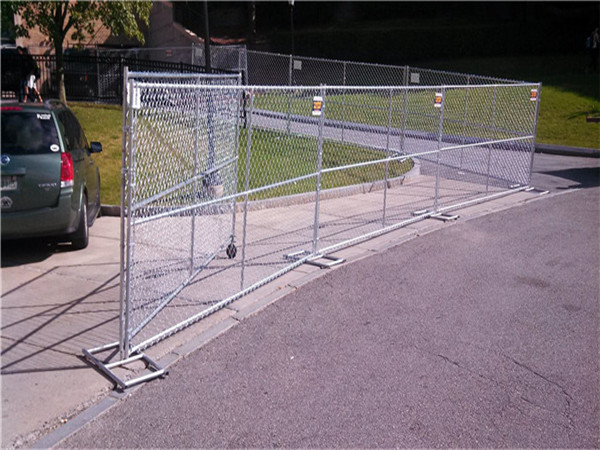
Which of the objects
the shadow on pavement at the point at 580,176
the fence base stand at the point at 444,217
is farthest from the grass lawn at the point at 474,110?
the fence base stand at the point at 444,217

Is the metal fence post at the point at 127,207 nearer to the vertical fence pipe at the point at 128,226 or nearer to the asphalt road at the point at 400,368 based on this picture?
the vertical fence pipe at the point at 128,226

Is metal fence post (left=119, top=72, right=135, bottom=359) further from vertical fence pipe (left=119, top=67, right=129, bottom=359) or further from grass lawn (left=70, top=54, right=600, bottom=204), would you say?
grass lawn (left=70, top=54, right=600, bottom=204)

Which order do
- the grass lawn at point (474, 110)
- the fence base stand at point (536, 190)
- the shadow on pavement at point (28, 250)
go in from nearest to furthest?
the shadow on pavement at point (28, 250) → the grass lawn at point (474, 110) → the fence base stand at point (536, 190)

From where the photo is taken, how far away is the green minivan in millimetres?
7961

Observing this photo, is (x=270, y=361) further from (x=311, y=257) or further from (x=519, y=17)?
(x=519, y=17)

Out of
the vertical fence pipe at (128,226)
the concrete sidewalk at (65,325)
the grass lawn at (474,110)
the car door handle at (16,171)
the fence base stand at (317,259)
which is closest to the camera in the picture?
the concrete sidewalk at (65,325)

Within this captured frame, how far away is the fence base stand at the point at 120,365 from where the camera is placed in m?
5.37

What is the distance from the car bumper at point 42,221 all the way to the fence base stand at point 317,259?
267cm

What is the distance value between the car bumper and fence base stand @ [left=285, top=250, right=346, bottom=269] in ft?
8.75

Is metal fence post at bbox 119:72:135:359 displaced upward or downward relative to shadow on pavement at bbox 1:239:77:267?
upward

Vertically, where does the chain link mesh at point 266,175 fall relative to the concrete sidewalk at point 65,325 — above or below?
above

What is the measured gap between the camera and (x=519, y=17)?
42.1 m

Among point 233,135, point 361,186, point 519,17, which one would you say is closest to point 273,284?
point 233,135

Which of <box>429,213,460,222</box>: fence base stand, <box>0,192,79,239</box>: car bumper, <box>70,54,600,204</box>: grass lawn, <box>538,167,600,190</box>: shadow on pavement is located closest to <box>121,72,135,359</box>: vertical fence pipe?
<box>0,192,79,239</box>: car bumper
